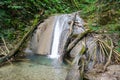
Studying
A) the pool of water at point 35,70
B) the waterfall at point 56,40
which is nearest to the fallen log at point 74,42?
the pool of water at point 35,70

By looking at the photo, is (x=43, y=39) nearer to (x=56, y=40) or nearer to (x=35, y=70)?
(x=56, y=40)

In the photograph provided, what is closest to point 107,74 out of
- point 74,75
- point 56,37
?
point 74,75

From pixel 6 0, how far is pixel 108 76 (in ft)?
24.0

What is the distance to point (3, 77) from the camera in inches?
294

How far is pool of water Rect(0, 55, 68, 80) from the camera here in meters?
7.63

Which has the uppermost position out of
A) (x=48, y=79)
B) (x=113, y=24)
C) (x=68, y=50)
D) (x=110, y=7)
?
(x=110, y=7)

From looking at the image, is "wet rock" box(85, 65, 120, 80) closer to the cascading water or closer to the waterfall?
the cascading water

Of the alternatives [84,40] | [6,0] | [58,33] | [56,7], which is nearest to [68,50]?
[84,40]

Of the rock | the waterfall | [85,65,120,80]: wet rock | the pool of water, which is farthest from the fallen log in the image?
[85,65,120,80]: wet rock

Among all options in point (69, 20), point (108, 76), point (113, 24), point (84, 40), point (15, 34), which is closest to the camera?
point (108, 76)

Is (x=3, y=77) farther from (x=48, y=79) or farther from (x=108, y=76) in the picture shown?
(x=108, y=76)

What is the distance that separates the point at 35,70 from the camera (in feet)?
27.5

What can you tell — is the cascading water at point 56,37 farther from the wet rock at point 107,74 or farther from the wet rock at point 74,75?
the wet rock at point 107,74

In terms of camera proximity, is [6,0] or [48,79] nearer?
[48,79]
